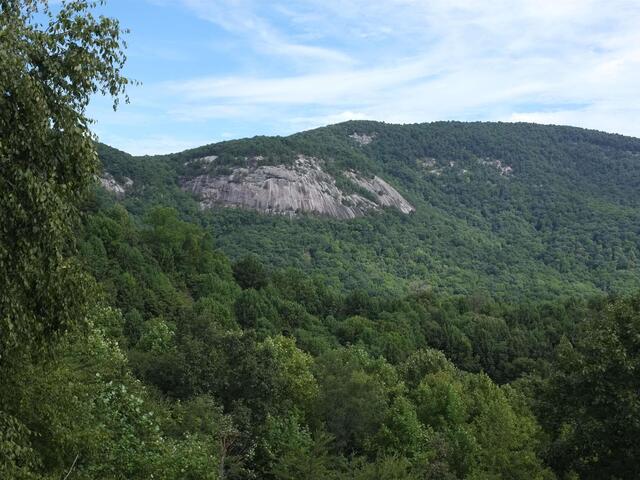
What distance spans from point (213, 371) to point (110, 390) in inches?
555

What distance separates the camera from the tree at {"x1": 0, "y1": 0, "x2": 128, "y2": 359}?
23.2 ft

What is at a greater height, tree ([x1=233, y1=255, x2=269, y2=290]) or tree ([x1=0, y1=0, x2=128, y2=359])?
tree ([x1=0, y1=0, x2=128, y2=359])

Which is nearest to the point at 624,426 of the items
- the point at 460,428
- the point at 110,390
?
the point at 110,390

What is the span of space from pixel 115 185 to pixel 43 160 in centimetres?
14076

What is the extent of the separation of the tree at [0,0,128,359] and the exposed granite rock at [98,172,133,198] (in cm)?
13310

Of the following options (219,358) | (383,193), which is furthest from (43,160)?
(383,193)

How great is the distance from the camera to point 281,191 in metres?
155

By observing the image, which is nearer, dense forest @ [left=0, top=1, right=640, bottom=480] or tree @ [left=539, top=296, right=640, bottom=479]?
dense forest @ [left=0, top=1, right=640, bottom=480]

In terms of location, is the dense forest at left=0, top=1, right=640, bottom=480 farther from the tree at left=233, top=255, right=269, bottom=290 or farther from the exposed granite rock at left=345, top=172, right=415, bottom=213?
the exposed granite rock at left=345, top=172, right=415, bottom=213

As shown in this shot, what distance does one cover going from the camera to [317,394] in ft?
120

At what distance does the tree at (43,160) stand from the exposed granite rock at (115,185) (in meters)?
133

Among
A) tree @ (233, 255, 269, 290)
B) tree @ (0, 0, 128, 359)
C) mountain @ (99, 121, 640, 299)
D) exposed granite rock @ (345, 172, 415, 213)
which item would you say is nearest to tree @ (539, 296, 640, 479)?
tree @ (0, 0, 128, 359)

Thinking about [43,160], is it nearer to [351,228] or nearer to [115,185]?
[115,185]

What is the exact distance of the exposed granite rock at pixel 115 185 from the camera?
136 metres
